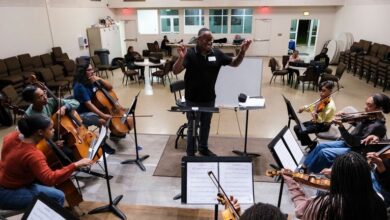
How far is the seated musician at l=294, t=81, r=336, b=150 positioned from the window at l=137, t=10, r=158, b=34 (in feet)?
38.6

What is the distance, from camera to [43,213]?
1.92 m

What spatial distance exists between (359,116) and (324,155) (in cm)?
64

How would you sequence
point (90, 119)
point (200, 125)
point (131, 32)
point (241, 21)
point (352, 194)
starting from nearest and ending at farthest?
point (352, 194)
point (200, 125)
point (90, 119)
point (241, 21)
point (131, 32)

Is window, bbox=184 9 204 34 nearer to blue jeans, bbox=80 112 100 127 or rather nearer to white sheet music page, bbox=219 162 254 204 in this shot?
blue jeans, bbox=80 112 100 127

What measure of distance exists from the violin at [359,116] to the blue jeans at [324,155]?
31cm

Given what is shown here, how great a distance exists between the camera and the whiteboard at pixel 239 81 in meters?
5.21

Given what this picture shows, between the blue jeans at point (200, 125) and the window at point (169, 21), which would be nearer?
the blue jeans at point (200, 125)

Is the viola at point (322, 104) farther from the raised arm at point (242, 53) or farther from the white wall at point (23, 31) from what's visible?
the white wall at point (23, 31)

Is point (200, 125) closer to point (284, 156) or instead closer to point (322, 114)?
point (284, 156)

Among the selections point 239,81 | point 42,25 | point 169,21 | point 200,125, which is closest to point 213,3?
Result: point 169,21

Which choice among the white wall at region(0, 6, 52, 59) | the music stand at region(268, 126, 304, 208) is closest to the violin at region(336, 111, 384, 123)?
the music stand at region(268, 126, 304, 208)

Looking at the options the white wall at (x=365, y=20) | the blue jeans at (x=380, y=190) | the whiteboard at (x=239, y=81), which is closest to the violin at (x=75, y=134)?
the whiteboard at (x=239, y=81)

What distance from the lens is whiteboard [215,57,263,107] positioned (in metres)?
5.21

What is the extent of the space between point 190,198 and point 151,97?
5.69 metres
